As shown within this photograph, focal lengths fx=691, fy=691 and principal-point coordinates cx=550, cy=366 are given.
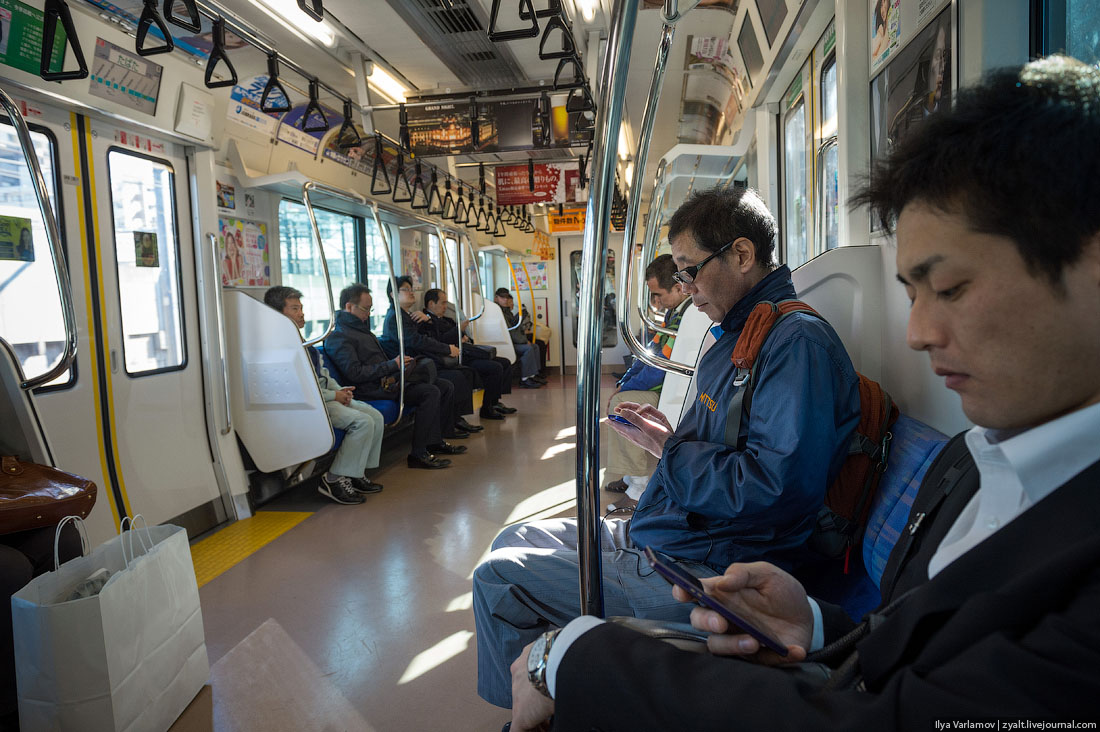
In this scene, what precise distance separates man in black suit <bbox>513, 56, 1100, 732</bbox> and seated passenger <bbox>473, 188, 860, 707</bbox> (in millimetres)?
628

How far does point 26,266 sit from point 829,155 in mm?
3794

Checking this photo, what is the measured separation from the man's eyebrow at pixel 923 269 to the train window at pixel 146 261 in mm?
3884

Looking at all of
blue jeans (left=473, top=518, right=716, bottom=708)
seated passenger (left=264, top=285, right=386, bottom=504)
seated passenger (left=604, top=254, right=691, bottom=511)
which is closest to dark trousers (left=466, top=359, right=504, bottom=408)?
seated passenger (left=264, top=285, right=386, bottom=504)

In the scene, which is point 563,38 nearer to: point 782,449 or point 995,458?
point 782,449

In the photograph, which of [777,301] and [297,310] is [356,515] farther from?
[777,301]

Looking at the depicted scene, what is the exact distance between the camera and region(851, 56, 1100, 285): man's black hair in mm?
653

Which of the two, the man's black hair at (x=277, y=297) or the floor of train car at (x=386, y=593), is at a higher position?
the man's black hair at (x=277, y=297)

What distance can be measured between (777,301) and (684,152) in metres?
2.44

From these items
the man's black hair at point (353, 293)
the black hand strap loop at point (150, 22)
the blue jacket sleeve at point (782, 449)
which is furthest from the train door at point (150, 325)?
the blue jacket sleeve at point (782, 449)

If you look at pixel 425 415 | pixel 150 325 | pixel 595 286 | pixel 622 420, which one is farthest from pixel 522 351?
pixel 595 286

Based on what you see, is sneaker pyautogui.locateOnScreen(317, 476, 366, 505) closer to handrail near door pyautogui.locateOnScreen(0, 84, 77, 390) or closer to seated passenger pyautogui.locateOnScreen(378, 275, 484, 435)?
seated passenger pyautogui.locateOnScreen(378, 275, 484, 435)

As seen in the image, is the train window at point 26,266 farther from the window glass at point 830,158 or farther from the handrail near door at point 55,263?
the window glass at point 830,158

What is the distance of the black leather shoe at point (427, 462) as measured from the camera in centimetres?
561

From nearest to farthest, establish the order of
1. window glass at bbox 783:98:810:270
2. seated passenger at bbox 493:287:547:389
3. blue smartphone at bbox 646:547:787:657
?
1. blue smartphone at bbox 646:547:787:657
2. window glass at bbox 783:98:810:270
3. seated passenger at bbox 493:287:547:389
